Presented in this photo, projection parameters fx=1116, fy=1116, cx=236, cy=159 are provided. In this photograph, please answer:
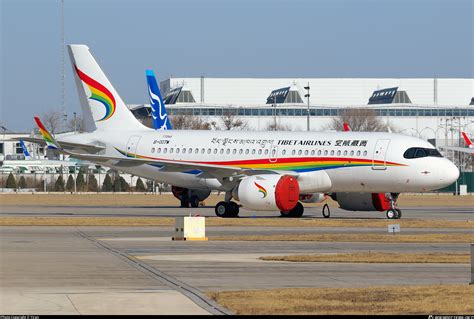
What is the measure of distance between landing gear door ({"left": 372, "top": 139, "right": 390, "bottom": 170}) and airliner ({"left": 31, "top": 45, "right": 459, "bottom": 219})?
43 mm

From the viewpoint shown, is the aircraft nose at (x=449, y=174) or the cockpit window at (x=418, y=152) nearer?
the cockpit window at (x=418, y=152)

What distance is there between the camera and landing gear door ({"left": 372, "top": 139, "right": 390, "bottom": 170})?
47844 mm

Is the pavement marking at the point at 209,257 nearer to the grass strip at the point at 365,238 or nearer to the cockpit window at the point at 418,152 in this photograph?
the grass strip at the point at 365,238

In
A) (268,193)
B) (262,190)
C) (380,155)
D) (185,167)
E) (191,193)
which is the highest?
(380,155)

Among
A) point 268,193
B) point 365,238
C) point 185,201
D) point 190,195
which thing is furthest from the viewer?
point 185,201

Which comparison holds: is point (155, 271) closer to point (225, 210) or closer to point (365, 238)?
point (365, 238)

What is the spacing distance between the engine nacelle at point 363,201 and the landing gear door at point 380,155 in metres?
2.73

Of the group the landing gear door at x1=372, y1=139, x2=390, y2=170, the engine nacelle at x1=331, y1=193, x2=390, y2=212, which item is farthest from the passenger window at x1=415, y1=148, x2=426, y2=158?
the engine nacelle at x1=331, y1=193, x2=390, y2=212

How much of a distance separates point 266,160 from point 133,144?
7.35 m

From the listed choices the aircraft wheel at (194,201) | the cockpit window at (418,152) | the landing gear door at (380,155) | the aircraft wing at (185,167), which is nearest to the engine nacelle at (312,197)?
the aircraft wing at (185,167)

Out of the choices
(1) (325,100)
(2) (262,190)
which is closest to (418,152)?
(2) (262,190)

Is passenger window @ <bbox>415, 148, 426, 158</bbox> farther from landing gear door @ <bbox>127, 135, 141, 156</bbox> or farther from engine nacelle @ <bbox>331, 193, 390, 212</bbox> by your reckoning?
landing gear door @ <bbox>127, 135, 141, 156</bbox>

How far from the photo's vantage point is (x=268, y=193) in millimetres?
46219

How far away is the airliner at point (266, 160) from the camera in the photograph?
47.8 metres
